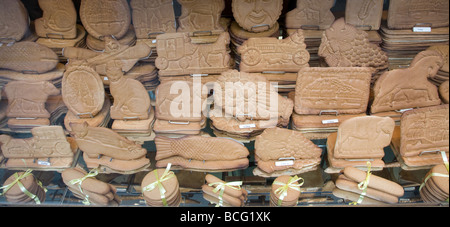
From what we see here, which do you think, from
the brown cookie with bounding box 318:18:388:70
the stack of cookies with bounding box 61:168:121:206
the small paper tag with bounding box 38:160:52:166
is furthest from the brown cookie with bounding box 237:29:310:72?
the small paper tag with bounding box 38:160:52:166

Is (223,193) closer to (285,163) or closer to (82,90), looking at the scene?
(285,163)

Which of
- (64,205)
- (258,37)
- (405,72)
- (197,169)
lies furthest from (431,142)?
Answer: (64,205)

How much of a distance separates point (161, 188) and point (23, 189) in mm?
941

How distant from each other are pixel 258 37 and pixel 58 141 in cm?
167

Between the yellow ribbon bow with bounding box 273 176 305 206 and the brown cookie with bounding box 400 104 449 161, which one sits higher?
the brown cookie with bounding box 400 104 449 161

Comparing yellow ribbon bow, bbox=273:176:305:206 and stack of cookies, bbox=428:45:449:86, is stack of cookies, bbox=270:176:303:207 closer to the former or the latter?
yellow ribbon bow, bbox=273:176:305:206

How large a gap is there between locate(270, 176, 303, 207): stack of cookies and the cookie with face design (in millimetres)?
1231

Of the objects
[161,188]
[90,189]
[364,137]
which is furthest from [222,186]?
[364,137]

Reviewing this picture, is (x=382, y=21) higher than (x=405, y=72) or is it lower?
higher

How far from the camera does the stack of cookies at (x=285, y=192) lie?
2102mm

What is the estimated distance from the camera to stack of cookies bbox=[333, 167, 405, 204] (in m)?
2.13

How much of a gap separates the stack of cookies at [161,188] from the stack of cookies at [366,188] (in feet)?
3.55
